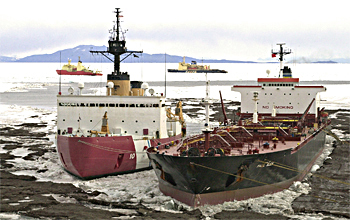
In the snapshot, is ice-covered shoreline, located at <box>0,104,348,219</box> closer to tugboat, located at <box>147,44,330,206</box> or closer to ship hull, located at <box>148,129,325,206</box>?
ship hull, located at <box>148,129,325,206</box>

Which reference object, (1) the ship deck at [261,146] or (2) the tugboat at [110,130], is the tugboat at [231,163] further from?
(2) the tugboat at [110,130]

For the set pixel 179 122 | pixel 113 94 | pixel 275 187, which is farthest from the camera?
pixel 179 122

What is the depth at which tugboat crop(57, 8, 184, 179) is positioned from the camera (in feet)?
84.5

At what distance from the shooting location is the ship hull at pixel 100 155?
25.5m

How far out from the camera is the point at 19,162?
98.6 feet

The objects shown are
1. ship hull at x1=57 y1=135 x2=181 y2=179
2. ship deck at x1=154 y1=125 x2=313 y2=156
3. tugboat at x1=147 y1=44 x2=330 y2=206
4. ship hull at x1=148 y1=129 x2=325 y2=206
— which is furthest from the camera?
ship hull at x1=57 y1=135 x2=181 y2=179

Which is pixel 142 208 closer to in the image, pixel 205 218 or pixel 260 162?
pixel 205 218

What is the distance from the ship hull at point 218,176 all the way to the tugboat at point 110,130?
3.84 m

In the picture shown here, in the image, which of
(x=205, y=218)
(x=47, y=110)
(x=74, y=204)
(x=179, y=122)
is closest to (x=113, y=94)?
(x=179, y=122)

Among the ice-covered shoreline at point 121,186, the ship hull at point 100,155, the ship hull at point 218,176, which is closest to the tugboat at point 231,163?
the ship hull at point 218,176

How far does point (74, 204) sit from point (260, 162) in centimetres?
846

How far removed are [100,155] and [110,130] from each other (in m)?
3.35

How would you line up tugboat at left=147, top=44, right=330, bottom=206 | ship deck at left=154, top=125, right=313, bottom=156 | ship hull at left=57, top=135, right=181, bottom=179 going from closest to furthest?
1. tugboat at left=147, top=44, right=330, bottom=206
2. ship deck at left=154, top=125, right=313, bottom=156
3. ship hull at left=57, top=135, right=181, bottom=179

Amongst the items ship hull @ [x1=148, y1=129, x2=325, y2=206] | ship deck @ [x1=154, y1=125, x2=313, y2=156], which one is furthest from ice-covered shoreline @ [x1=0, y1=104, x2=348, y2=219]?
ship deck @ [x1=154, y1=125, x2=313, y2=156]
